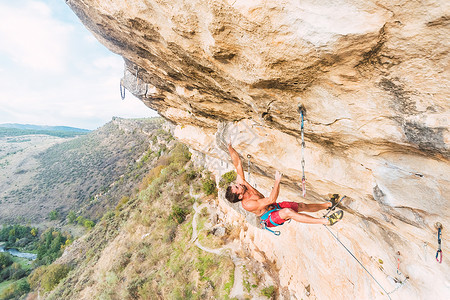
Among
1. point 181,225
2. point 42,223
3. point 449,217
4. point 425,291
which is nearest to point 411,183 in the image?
point 449,217

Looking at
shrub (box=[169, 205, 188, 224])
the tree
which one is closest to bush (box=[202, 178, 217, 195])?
shrub (box=[169, 205, 188, 224])

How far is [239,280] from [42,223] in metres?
69.0

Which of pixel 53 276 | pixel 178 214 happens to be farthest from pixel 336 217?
pixel 53 276

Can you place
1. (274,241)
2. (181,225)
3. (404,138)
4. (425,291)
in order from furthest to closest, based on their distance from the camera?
1. (181,225)
2. (274,241)
3. (425,291)
4. (404,138)

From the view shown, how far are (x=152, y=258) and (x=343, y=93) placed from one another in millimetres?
21275

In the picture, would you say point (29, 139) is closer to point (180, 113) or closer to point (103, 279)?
point (103, 279)

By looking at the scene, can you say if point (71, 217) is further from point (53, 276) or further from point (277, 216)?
point (277, 216)

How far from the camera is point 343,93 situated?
3018 mm

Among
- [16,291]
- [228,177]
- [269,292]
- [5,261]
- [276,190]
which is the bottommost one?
[5,261]

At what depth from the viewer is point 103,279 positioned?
70.8 feet

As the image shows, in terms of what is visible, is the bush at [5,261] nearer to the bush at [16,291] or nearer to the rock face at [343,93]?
the bush at [16,291]

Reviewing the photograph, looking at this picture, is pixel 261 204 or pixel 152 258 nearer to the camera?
pixel 261 204

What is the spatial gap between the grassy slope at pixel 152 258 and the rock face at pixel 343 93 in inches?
409

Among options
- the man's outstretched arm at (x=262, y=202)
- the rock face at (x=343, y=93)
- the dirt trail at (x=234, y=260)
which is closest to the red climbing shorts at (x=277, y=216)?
the man's outstretched arm at (x=262, y=202)
